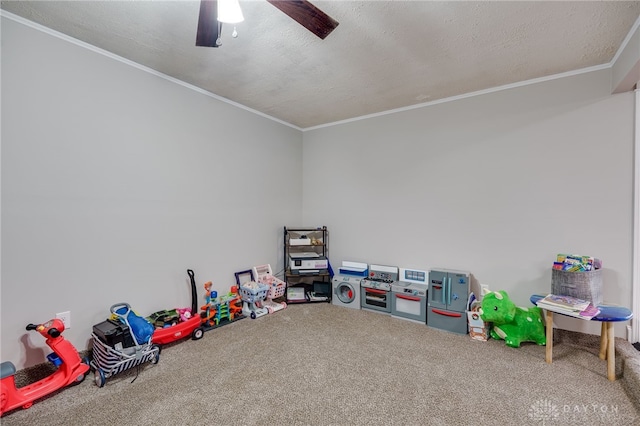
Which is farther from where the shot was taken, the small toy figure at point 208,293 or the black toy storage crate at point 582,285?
the small toy figure at point 208,293

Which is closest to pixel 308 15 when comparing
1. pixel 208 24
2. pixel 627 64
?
pixel 208 24

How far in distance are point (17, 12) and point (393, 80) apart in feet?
9.18

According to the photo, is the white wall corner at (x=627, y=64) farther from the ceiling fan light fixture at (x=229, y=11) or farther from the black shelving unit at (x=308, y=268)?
the black shelving unit at (x=308, y=268)

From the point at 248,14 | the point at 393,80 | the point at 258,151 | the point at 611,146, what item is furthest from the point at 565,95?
the point at 258,151

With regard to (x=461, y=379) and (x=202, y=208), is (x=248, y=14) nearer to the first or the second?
(x=202, y=208)

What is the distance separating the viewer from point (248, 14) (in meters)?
1.76

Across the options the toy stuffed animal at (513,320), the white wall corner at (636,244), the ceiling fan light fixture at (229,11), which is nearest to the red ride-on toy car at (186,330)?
the ceiling fan light fixture at (229,11)

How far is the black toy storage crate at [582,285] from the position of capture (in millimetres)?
2182

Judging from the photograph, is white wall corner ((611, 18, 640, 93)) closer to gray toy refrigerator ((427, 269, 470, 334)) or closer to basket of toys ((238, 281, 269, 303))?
gray toy refrigerator ((427, 269, 470, 334))

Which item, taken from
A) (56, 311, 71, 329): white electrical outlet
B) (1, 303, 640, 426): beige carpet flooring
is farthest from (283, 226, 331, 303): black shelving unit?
(56, 311, 71, 329): white electrical outlet

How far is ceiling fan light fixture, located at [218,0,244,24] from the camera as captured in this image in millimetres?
1262

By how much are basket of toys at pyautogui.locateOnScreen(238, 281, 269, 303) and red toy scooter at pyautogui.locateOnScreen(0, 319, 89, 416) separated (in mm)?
1429

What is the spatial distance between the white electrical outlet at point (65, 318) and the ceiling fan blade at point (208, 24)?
2.14 meters

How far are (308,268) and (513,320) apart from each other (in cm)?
220
